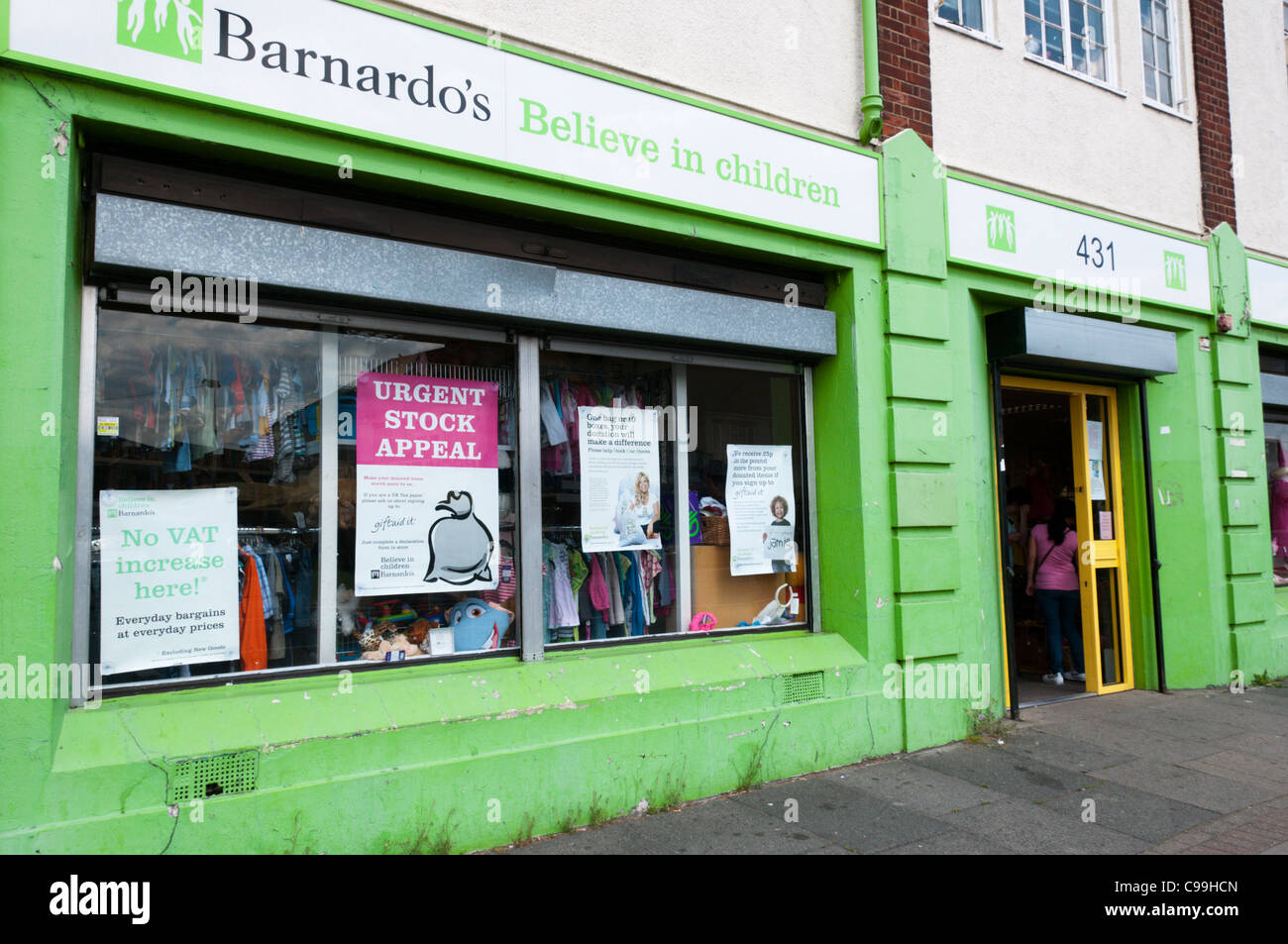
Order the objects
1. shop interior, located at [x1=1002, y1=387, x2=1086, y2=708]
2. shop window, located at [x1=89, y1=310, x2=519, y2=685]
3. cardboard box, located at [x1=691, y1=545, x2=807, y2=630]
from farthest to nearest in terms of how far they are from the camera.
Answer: shop interior, located at [x1=1002, y1=387, x2=1086, y2=708] → cardboard box, located at [x1=691, y1=545, x2=807, y2=630] → shop window, located at [x1=89, y1=310, x2=519, y2=685]

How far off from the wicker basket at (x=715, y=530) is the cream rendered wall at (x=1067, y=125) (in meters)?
3.38

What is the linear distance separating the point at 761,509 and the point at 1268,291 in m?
6.86

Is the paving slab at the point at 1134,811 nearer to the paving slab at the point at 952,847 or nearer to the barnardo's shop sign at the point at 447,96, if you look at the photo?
the paving slab at the point at 952,847

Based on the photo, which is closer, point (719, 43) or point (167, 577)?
point (167, 577)

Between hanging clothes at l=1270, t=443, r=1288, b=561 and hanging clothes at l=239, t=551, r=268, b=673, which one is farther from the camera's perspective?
hanging clothes at l=1270, t=443, r=1288, b=561

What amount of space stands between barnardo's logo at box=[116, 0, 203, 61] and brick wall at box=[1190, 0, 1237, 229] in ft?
29.9

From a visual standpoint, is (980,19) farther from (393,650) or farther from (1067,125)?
(393,650)

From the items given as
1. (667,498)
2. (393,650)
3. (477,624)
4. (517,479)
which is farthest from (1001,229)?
(393,650)

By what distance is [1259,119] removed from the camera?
967 centimetres

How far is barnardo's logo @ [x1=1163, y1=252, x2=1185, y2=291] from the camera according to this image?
27.5 feet

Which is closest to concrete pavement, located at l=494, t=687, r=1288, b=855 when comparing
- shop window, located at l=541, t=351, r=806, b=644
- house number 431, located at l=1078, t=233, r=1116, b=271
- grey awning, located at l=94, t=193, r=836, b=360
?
shop window, located at l=541, t=351, r=806, b=644

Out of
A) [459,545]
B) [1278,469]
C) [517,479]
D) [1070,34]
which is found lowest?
[459,545]

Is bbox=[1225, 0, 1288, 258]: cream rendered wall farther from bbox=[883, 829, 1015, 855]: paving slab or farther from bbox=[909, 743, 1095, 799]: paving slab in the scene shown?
bbox=[883, 829, 1015, 855]: paving slab
